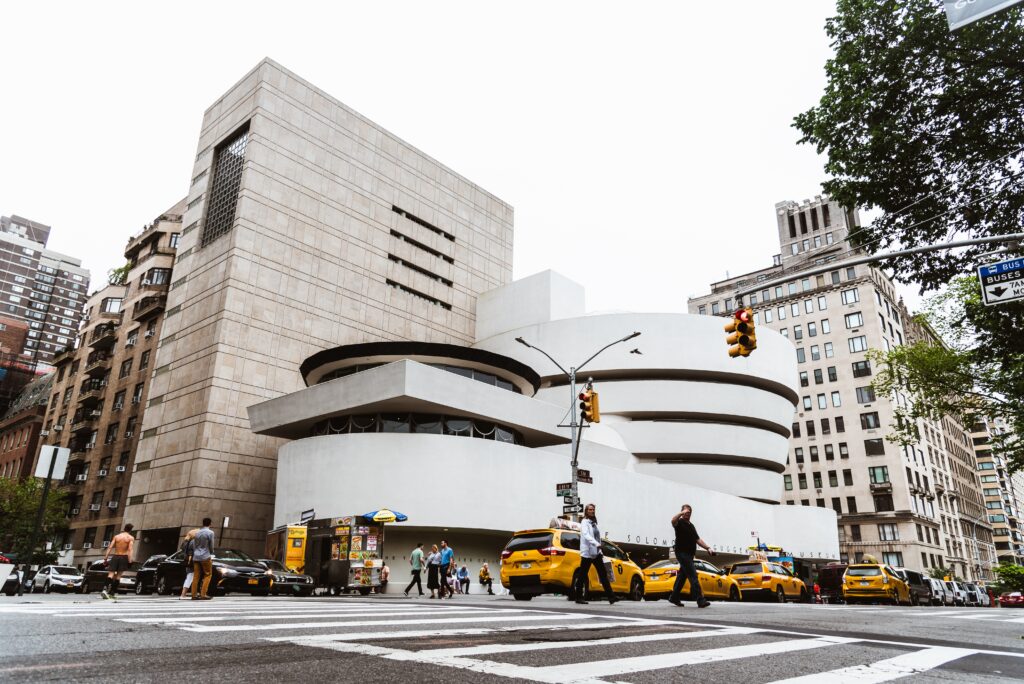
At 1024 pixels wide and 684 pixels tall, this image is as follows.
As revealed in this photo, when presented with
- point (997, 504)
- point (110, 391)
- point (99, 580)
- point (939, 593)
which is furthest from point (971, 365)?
point (997, 504)

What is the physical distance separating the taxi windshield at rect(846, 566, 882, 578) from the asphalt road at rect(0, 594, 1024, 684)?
1964cm

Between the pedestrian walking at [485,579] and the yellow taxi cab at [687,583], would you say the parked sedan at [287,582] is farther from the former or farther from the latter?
the yellow taxi cab at [687,583]

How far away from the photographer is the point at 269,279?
48.0 m

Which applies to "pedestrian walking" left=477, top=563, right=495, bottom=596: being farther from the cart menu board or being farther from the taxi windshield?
the taxi windshield

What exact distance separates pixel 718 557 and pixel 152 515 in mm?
41781

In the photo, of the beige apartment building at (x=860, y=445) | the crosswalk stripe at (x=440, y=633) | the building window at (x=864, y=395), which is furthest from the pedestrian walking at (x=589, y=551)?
the building window at (x=864, y=395)

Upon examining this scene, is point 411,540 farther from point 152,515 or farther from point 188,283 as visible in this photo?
point 188,283

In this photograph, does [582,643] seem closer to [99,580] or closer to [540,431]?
[99,580]

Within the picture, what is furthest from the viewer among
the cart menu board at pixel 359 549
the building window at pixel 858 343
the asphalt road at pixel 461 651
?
the building window at pixel 858 343

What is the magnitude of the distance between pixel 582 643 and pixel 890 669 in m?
2.35

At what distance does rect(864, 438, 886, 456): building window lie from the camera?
246 ft

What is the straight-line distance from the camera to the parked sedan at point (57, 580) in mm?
35344

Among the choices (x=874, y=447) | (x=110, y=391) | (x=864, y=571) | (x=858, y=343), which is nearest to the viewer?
(x=864, y=571)

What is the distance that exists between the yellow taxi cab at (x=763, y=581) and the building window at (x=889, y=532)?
5860 cm
